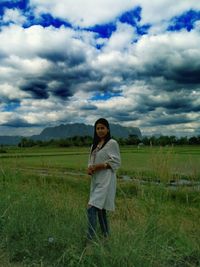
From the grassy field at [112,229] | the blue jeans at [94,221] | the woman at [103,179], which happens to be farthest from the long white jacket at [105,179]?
the grassy field at [112,229]

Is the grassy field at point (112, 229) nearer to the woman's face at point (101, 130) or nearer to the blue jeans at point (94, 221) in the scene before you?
the blue jeans at point (94, 221)

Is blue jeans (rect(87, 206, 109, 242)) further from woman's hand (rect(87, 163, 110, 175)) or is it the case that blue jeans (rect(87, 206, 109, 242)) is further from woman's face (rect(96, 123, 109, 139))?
woman's face (rect(96, 123, 109, 139))

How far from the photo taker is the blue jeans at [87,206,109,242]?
4.66m

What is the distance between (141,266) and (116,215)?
2849 mm

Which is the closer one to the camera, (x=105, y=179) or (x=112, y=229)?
(x=105, y=179)

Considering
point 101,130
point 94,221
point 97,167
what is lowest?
point 94,221

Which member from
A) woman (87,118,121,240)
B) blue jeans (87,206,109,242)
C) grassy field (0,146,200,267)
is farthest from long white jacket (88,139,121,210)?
grassy field (0,146,200,267)

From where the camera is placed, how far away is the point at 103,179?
4824 mm

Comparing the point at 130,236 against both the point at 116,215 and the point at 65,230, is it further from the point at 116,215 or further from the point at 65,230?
the point at 116,215

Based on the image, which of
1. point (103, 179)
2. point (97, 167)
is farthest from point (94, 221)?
point (97, 167)

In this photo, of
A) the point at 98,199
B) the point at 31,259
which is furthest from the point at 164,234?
the point at 31,259

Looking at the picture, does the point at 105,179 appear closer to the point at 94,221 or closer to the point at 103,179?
the point at 103,179

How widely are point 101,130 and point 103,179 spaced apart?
68 cm

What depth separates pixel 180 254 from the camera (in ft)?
14.0
